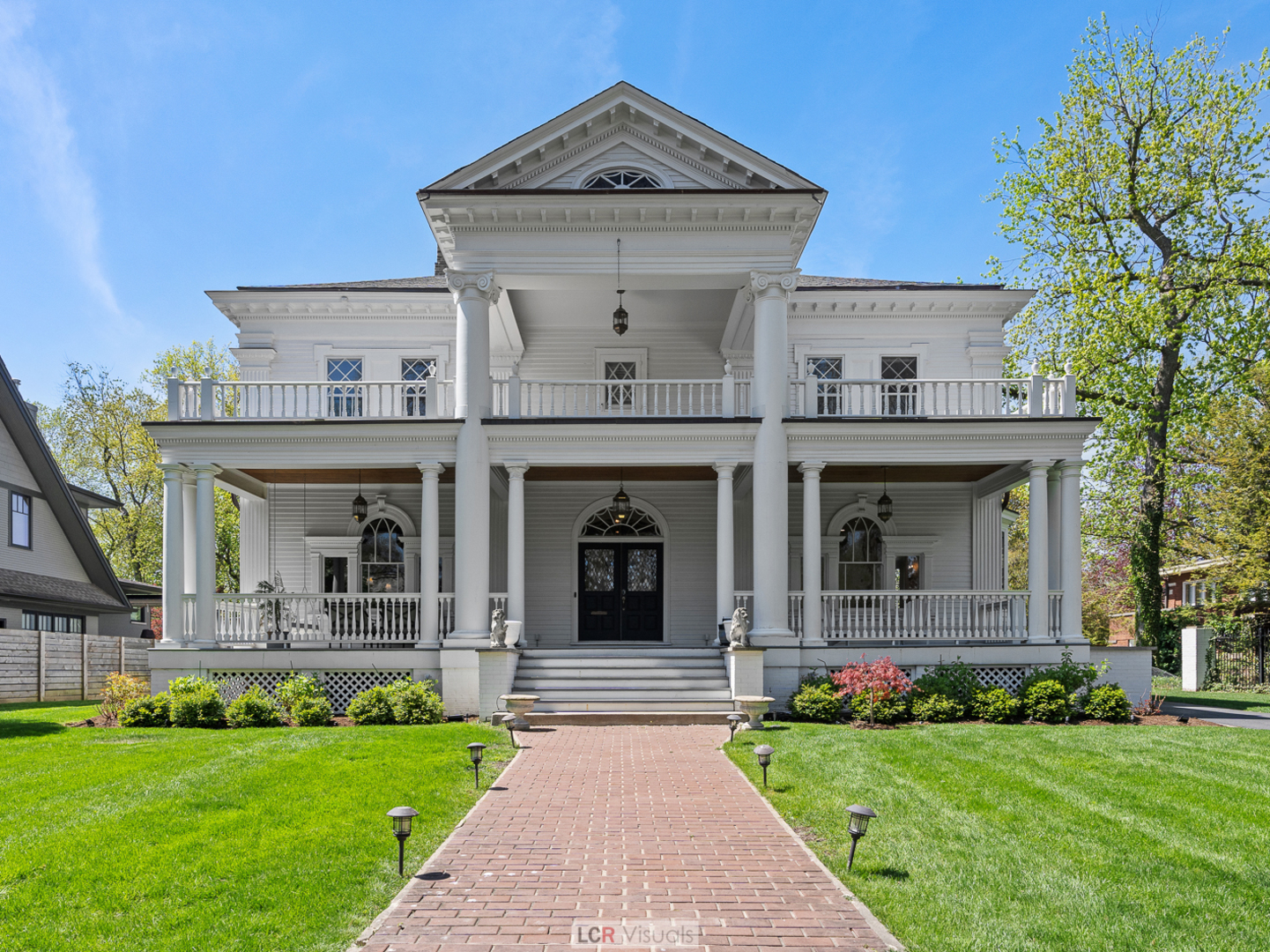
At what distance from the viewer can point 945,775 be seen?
9.96 metres

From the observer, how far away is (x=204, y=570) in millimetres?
16406

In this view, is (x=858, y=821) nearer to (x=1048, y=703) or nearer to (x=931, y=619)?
(x=1048, y=703)

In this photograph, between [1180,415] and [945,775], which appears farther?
[1180,415]

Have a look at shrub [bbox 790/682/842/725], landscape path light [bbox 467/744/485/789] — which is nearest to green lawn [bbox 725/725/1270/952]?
shrub [bbox 790/682/842/725]

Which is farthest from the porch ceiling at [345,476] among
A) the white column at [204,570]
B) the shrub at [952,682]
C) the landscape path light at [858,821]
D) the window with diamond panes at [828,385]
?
the landscape path light at [858,821]

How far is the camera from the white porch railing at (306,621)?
16.6 meters

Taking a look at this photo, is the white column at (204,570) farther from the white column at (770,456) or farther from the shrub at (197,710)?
the white column at (770,456)

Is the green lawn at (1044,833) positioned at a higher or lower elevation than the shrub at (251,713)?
higher

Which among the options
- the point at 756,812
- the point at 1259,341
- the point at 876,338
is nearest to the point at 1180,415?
the point at 1259,341

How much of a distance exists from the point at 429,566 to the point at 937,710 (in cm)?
933

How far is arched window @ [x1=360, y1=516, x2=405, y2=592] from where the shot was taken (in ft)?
67.0

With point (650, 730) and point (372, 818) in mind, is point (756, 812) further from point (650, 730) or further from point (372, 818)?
point (650, 730)

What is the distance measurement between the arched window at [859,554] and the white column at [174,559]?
46.0ft

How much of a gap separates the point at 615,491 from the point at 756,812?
1258 cm
